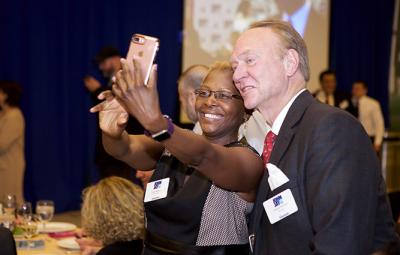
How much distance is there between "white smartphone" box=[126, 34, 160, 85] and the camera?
1.47 meters

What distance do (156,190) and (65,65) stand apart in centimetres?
532

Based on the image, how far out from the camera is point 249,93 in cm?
176

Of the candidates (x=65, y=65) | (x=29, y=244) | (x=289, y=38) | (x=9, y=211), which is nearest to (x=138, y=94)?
(x=289, y=38)

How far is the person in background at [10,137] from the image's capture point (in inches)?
243

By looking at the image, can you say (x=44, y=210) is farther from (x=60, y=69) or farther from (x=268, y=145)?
(x=60, y=69)

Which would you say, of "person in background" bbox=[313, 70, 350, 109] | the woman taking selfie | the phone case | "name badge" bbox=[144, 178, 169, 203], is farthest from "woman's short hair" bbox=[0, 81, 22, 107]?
"name badge" bbox=[144, 178, 169, 203]

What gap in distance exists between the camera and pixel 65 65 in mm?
7176

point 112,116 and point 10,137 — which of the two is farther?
point 10,137

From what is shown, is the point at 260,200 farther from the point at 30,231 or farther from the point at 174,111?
the point at 174,111

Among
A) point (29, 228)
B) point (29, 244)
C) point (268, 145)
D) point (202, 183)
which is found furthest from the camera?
point (29, 228)

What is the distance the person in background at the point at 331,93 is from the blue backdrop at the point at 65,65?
196 centimetres

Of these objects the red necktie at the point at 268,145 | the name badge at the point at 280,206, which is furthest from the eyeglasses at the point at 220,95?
the name badge at the point at 280,206

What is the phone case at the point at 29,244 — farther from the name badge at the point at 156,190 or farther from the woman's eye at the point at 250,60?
the woman's eye at the point at 250,60

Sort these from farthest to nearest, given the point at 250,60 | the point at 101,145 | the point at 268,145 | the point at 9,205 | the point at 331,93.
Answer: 1. the point at 331,93
2. the point at 101,145
3. the point at 9,205
4. the point at 268,145
5. the point at 250,60
